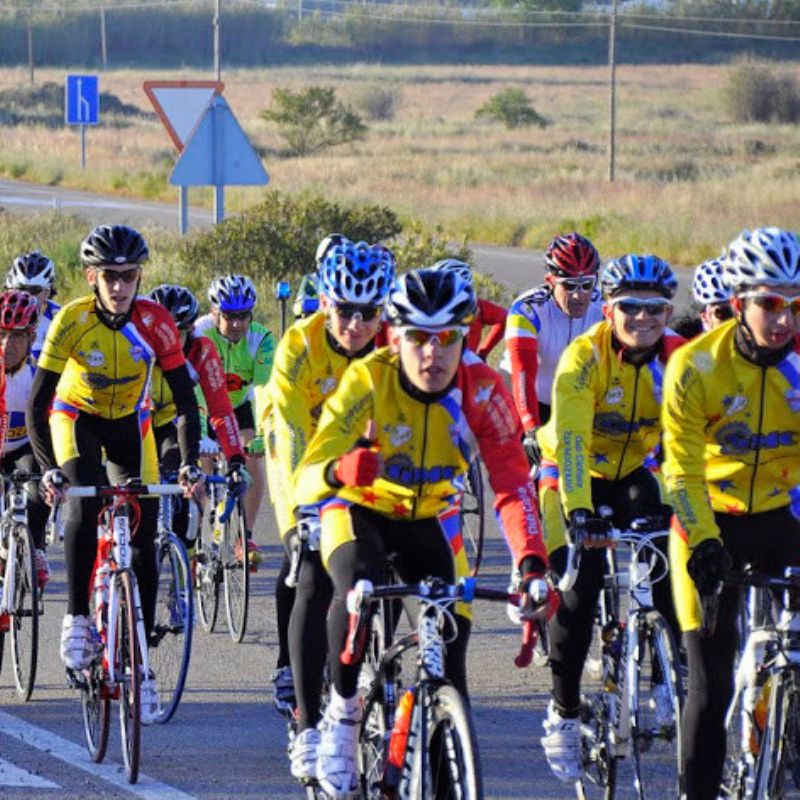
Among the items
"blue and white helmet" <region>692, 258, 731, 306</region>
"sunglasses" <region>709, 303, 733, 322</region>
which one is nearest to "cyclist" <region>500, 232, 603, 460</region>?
"blue and white helmet" <region>692, 258, 731, 306</region>

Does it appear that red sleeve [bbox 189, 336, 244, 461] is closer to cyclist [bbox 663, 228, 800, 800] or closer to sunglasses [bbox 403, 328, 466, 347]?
sunglasses [bbox 403, 328, 466, 347]

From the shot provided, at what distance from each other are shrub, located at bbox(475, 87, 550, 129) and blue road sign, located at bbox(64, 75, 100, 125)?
3605cm

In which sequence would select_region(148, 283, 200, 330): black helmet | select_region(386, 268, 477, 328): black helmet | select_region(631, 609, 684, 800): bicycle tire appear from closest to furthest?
select_region(386, 268, 477, 328): black helmet, select_region(631, 609, 684, 800): bicycle tire, select_region(148, 283, 200, 330): black helmet

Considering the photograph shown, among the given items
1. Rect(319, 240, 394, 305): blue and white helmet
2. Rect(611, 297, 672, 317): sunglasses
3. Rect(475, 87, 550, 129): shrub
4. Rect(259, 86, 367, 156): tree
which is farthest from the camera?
Rect(475, 87, 550, 129): shrub

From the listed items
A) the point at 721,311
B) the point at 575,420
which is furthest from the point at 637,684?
the point at 721,311

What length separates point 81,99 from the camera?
4897 cm

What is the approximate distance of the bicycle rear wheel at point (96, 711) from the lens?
8102 millimetres

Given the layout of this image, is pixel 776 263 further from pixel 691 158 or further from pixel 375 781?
pixel 691 158

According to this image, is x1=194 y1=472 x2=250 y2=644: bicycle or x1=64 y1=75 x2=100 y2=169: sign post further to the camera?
x1=64 y1=75 x2=100 y2=169: sign post

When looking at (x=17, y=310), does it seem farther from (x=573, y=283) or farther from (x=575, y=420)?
(x=575, y=420)

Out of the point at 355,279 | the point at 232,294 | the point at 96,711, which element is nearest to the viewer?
the point at 355,279

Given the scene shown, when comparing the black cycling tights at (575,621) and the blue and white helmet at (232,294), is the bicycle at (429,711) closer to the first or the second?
the black cycling tights at (575,621)

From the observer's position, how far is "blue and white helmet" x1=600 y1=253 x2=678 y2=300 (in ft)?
24.4

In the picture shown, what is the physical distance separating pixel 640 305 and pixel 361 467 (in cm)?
202
